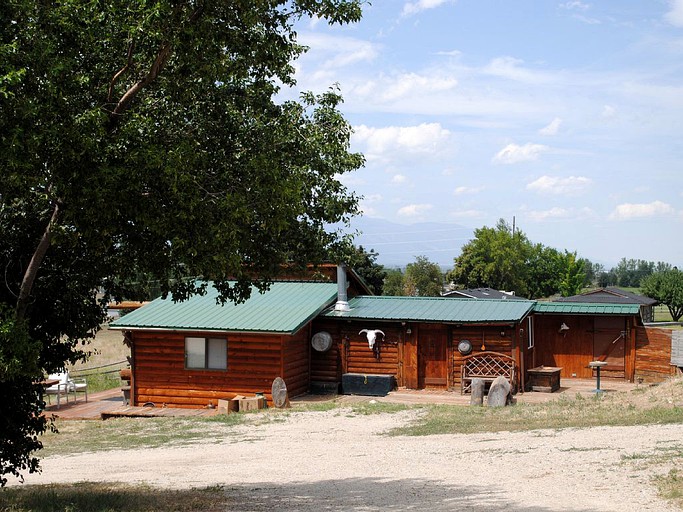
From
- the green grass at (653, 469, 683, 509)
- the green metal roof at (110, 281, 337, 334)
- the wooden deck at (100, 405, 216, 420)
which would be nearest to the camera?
the green grass at (653, 469, 683, 509)

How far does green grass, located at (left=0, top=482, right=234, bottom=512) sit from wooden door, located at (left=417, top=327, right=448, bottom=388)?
46.4 ft

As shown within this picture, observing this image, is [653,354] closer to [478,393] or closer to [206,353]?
[478,393]

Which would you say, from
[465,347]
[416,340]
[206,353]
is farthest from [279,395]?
[465,347]

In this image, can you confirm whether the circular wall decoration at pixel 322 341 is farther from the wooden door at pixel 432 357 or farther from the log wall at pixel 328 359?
the wooden door at pixel 432 357

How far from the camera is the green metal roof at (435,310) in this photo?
80.8 ft

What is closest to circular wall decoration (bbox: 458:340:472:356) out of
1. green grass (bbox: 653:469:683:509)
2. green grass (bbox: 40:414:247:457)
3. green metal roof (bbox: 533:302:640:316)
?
green metal roof (bbox: 533:302:640:316)

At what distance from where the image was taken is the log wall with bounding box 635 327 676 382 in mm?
26577

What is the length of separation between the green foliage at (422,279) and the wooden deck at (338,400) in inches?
1989

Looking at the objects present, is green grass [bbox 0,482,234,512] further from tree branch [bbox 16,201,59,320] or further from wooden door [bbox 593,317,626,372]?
wooden door [bbox 593,317,626,372]

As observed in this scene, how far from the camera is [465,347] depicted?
24.8 m

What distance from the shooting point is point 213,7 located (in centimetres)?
878

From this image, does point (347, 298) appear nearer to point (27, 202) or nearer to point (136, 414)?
point (136, 414)

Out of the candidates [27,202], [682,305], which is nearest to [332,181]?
[27,202]

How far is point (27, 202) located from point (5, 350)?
8.24 feet
